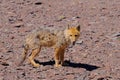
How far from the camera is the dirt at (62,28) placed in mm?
11711

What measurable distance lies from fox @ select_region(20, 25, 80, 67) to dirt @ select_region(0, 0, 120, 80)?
0.95 ft

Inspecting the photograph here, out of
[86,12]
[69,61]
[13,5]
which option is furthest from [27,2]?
[69,61]

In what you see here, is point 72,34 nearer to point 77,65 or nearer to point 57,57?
point 57,57

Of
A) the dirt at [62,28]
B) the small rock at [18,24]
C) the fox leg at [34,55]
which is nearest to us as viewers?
the dirt at [62,28]

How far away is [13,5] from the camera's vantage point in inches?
744

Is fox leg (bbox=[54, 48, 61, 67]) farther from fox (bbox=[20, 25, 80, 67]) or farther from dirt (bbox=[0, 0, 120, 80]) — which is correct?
dirt (bbox=[0, 0, 120, 80])

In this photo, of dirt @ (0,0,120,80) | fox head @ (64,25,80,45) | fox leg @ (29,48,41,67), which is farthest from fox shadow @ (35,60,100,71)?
fox head @ (64,25,80,45)

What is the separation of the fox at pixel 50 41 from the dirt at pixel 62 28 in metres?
0.29

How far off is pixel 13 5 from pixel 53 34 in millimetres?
7141

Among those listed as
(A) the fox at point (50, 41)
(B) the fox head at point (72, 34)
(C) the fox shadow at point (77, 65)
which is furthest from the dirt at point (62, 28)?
(B) the fox head at point (72, 34)

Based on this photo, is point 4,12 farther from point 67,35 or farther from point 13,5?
point 67,35

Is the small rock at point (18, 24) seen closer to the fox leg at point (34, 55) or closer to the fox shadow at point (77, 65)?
the fox shadow at point (77, 65)

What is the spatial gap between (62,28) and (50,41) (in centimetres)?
63

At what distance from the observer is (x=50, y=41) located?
12016 mm
